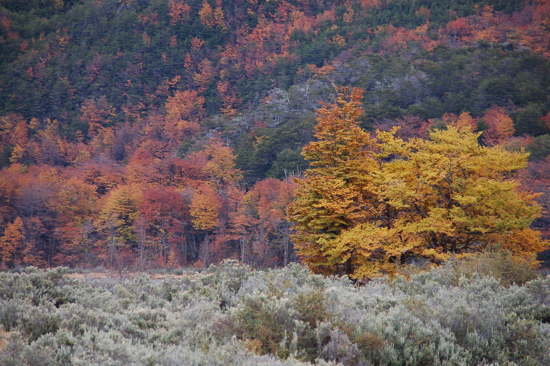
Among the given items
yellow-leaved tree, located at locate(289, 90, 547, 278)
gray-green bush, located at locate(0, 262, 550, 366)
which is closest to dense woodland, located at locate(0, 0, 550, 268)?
yellow-leaved tree, located at locate(289, 90, 547, 278)

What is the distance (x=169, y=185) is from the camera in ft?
213

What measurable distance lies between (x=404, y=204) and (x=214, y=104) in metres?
114

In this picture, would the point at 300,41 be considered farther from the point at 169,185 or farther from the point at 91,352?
the point at 91,352

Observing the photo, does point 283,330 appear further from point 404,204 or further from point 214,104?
point 214,104

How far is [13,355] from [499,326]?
5.70 meters

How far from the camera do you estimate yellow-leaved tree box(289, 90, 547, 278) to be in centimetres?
1850

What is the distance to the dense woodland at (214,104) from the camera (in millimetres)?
50000

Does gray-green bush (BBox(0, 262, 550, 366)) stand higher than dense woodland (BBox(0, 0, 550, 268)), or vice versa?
Result: gray-green bush (BBox(0, 262, 550, 366))

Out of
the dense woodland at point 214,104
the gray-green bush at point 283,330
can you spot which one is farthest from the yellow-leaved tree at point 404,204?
the gray-green bush at point 283,330

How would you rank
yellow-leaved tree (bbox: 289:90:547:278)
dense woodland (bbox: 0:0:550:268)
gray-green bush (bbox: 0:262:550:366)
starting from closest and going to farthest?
gray-green bush (bbox: 0:262:550:366) < yellow-leaved tree (bbox: 289:90:547:278) < dense woodland (bbox: 0:0:550:268)

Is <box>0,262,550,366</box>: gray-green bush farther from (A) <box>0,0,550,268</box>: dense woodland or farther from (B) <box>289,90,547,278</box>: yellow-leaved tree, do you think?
(A) <box>0,0,550,268</box>: dense woodland

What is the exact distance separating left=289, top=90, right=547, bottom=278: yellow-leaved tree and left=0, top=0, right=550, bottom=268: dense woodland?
7.00ft

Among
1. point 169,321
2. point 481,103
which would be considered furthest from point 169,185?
point 169,321

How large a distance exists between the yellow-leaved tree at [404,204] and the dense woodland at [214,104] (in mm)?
2134
